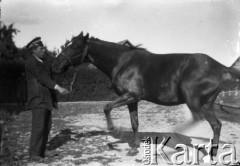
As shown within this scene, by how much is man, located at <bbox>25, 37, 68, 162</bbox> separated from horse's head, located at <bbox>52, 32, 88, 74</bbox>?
641 millimetres

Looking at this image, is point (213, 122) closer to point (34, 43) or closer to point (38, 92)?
point (38, 92)

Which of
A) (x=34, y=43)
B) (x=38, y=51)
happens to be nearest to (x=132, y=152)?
(x=38, y=51)

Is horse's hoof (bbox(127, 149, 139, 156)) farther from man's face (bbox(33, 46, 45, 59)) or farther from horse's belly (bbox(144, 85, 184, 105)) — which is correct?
man's face (bbox(33, 46, 45, 59))

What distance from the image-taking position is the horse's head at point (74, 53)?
18.9ft

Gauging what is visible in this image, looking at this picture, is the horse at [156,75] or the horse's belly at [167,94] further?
the horse's belly at [167,94]

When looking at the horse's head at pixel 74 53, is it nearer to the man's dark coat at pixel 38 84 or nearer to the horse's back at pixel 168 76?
the man's dark coat at pixel 38 84

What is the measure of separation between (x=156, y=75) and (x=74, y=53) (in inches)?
72.3

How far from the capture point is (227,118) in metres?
9.67

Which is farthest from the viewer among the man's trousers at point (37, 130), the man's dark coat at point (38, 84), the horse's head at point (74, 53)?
the horse's head at point (74, 53)

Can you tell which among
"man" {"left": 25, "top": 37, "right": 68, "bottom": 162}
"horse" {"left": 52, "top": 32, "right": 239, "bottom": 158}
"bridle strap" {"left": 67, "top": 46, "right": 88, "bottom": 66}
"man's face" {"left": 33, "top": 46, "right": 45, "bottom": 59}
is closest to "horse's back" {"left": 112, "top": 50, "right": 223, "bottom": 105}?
"horse" {"left": 52, "top": 32, "right": 239, "bottom": 158}

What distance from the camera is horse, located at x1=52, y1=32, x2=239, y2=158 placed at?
5.13 metres

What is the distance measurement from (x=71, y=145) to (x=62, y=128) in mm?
2421

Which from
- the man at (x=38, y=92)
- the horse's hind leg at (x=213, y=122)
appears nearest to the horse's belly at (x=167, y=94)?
the horse's hind leg at (x=213, y=122)

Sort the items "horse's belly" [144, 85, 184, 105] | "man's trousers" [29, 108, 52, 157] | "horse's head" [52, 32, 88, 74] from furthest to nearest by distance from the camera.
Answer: "horse's head" [52, 32, 88, 74] → "horse's belly" [144, 85, 184, 105] → "man's trousers" [29, 108, 52, 157]
